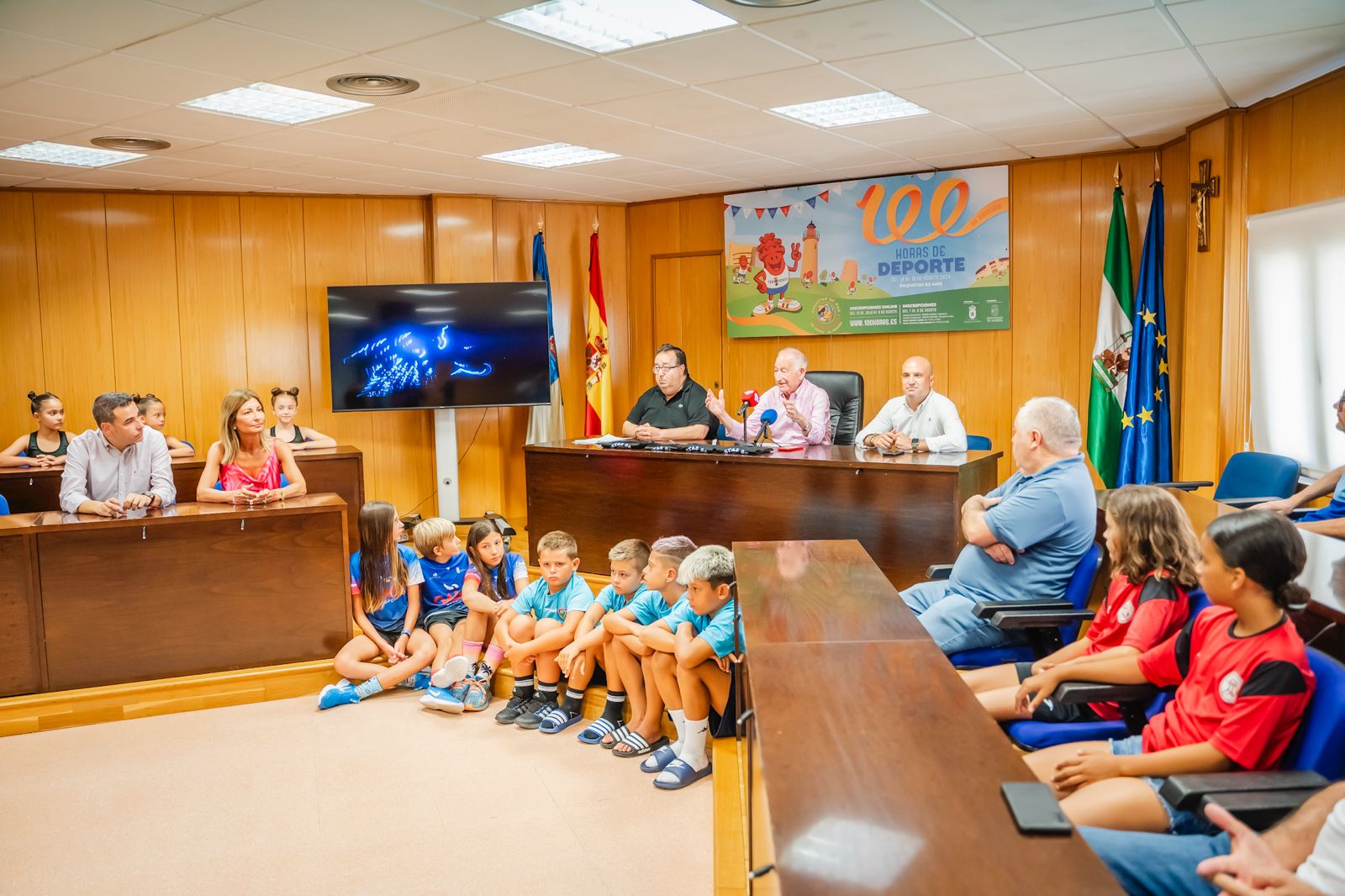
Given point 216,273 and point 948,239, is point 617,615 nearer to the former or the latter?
point 948,239

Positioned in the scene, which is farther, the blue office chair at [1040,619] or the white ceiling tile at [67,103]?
the white ceiling tile at [67,103]

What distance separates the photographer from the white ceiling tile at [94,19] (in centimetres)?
326

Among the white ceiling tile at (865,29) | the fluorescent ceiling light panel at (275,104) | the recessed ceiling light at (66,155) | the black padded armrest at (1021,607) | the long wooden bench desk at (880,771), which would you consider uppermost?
the recessed ceiling light at (66,155)

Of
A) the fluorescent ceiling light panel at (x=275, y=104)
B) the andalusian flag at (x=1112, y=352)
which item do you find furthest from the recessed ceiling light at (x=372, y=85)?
the andalusian flag at (x=1112, y=352)

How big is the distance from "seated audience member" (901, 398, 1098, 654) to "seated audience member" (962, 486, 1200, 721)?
0.42 m

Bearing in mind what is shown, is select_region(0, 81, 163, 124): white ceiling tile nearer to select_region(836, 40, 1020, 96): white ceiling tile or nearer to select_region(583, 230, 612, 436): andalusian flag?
select_region(836, 40, 1020, 96): white ceiling tile

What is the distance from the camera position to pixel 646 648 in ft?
12.1

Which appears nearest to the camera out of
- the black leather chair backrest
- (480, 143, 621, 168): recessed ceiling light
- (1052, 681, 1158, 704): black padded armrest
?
(1052, 681, 1158, 704): black padded armrest

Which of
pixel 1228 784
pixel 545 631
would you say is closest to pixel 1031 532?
pixel 1228 784

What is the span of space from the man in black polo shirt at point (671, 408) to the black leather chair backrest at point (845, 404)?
71 centimetres

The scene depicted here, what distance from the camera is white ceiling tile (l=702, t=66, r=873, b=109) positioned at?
4379mm

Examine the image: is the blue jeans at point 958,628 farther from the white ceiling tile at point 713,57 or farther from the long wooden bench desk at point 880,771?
the white ceiling tile at point 713,57

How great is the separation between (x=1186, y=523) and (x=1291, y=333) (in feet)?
10.1

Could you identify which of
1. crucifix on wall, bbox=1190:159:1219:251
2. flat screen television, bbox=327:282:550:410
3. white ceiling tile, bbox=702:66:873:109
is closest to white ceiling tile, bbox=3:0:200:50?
white ceiling tile, bbox=702:66:873:109
